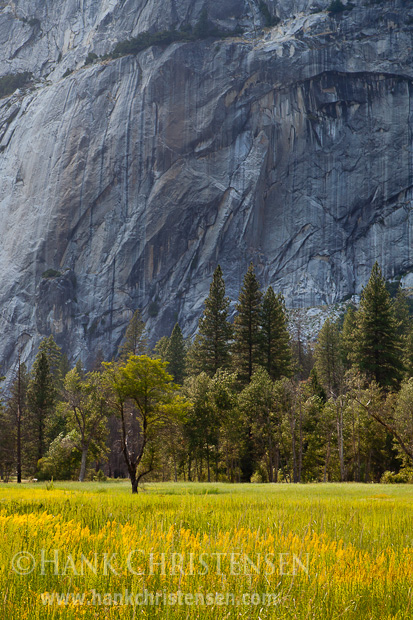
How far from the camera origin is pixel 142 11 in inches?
5979

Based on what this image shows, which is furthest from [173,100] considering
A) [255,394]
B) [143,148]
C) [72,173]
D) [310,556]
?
[310,556]

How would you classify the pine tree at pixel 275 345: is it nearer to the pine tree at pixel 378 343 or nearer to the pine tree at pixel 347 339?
the pine tree at pixel 347 339

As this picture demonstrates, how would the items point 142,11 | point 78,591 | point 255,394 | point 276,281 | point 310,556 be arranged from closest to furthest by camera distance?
point 78,591, point 310,556, point 255,394, point 276,281, point 142,11

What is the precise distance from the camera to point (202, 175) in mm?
134750

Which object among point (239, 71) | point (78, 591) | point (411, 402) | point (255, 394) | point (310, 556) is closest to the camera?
point (78, 591)

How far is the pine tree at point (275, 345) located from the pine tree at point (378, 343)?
8430mm

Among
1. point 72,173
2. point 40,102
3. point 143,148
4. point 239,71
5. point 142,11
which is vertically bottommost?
point 72,173

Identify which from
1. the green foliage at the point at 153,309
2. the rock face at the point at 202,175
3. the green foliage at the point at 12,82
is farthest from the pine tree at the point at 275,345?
the green foliage at the point at 12,82

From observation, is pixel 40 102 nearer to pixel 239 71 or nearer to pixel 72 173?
pixel 72 173

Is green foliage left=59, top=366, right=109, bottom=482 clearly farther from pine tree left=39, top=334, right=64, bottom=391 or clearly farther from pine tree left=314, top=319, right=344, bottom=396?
pine tree left=314, top=319, right=344, bottom=396

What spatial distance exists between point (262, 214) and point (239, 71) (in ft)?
149

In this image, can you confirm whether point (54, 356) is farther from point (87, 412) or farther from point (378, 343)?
point (378, 343)

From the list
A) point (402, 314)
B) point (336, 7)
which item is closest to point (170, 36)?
point (336, 7)

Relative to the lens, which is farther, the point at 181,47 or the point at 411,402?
the point at 181,47
